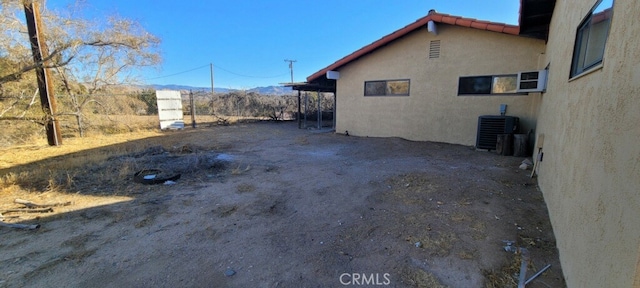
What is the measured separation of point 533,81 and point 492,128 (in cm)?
Answer: 150

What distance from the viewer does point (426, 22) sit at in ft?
27.4

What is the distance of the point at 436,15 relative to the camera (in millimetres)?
8109

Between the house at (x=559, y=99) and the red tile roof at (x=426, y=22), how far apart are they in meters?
0.03

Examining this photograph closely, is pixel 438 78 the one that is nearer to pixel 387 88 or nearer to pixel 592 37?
pixel 387 88

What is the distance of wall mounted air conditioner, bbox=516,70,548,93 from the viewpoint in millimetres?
5902

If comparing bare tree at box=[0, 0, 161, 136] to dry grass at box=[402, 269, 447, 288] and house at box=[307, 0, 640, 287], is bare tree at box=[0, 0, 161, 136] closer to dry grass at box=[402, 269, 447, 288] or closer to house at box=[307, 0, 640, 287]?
house at box=[307, 0, 640, 287]

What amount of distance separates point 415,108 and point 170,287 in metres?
8.78

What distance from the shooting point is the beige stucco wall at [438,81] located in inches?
297

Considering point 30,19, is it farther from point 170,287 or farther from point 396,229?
point 396,229

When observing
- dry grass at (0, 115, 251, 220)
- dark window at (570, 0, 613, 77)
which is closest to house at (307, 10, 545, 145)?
dark window at (570, 0, 613, 77)

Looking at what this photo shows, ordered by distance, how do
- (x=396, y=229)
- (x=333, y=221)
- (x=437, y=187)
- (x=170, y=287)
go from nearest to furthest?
(x=170, y=287) → (x=396, y=229) → (x=333, y=221) → (x=437, y=187)

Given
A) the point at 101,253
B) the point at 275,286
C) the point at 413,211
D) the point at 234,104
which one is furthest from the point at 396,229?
the point at 234,104

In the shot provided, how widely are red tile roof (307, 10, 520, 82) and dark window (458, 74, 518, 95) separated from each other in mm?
1259

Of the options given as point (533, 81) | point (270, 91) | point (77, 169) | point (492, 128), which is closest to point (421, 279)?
point (533, 81)
